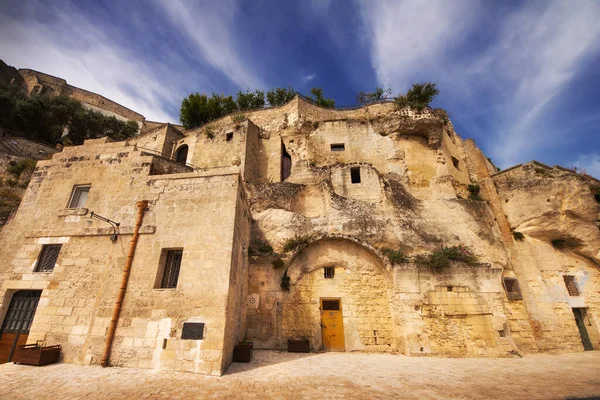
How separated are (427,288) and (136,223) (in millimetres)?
10852

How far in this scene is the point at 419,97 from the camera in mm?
17469

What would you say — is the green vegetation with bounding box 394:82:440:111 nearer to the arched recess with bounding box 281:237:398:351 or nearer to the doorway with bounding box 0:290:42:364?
the arched recess with bounding box 281:237:398:351

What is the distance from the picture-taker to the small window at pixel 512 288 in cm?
1185

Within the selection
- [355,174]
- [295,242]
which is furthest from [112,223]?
[355,174]

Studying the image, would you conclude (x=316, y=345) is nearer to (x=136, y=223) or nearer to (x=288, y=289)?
(x=288, y=289)

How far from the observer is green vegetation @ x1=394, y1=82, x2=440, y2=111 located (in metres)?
17.1

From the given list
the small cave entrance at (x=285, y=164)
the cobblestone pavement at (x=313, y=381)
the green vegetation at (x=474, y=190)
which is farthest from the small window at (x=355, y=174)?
the cobblestone pavement at (x=313, y=381)

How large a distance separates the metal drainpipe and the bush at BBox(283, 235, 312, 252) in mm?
5481

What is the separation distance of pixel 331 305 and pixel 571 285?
1248cm

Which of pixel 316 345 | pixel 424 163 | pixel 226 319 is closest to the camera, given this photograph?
pixel 226 319

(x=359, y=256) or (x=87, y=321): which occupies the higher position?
(x=359, y=256)

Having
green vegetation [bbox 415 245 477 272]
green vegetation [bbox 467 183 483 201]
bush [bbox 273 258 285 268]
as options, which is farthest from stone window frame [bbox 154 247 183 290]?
green vegetation [bbox 467 183 483 201]

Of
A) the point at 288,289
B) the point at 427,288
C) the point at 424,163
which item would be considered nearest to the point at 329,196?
the point at 288,289

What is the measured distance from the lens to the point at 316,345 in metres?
9.77
